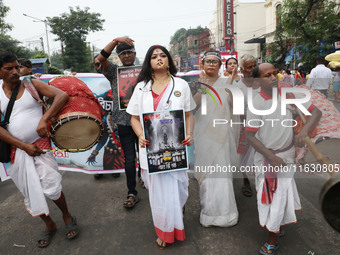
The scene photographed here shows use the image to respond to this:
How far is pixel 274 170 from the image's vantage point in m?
2.13

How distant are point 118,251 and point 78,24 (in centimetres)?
3835

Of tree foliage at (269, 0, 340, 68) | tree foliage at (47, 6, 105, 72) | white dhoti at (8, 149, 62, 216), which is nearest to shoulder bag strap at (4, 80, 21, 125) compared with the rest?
white dhoti at (8, 149, 62, 216)

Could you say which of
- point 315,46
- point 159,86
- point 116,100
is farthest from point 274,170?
point 315,46

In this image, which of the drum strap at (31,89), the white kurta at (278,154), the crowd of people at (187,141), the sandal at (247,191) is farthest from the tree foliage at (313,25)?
the drum strap at (31,89)

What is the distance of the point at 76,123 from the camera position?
7.72 ft

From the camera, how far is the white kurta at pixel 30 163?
2.36 m

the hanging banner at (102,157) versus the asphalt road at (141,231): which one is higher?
the hanging banner at (102,157)

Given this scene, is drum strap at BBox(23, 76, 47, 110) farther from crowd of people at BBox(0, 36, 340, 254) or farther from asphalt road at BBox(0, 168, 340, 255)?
asphalt road at BBox(0, 168, 340, 255)

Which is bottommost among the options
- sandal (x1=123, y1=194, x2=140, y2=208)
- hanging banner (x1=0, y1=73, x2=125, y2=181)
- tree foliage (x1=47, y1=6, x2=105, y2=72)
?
sandal (x1=123, y1=194, x2=140, y2=208)

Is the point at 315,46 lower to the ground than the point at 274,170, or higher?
higher

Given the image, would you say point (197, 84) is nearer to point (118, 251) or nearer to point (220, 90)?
point (220, 90)

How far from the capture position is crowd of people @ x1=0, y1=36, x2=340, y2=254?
2133mm

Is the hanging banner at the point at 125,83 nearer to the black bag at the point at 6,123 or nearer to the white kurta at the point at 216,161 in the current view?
the white kurta at the point at 216,161

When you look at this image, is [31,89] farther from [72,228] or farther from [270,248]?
[270,248]
